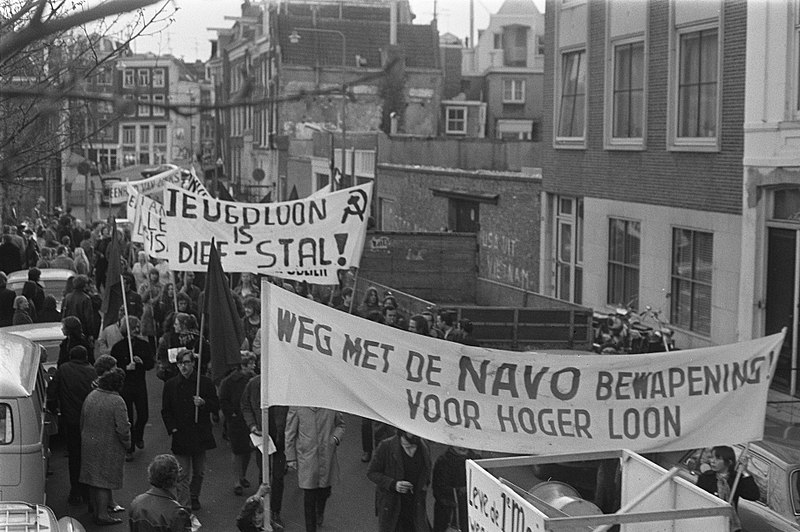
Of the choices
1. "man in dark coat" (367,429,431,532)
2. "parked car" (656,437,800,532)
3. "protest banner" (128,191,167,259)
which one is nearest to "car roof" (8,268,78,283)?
"protest banner" (128,191,167,259)

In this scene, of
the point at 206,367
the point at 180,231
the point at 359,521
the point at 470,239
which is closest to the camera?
the point at 359,521

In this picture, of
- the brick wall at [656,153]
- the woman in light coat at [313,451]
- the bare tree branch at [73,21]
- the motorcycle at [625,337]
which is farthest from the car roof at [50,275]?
the bare tree branch at [73,21]

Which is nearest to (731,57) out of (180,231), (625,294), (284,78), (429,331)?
(625,294)

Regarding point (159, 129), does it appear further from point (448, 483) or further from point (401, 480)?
point (401, 480)

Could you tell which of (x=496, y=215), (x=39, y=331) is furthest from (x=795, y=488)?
(x=496, y=215)

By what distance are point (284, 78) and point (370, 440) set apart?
46372 mm

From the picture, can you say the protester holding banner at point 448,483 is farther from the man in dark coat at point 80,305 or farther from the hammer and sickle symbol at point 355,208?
the man in dark coat at point 80,305

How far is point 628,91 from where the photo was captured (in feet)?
74.1

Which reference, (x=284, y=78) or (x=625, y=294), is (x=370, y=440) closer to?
(x=625, y=294)

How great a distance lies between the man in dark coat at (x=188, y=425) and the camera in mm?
11312

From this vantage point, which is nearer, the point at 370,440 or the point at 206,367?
the point at 370,440

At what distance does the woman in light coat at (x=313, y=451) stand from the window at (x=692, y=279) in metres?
10.6

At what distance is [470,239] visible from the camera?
2253cm

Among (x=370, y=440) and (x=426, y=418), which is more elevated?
(x=426, y=418)
